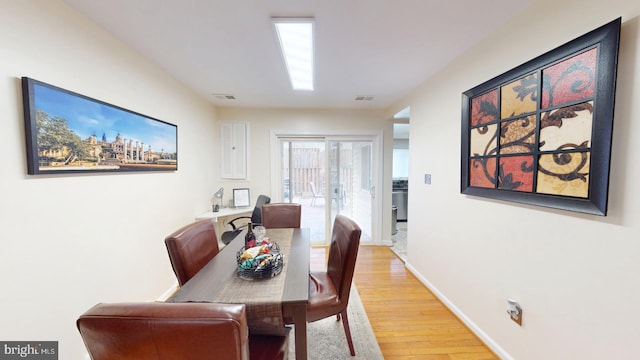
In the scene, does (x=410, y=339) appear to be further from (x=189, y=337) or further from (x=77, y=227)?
(x=77, y=227)

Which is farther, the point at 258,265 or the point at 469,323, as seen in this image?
the point at 469,323

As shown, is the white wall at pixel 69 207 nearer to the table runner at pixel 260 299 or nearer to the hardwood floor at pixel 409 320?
the table runner at pixel 260 299

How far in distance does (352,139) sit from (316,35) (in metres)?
2.38

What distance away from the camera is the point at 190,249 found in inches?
62.0

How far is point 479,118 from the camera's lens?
6.25ft

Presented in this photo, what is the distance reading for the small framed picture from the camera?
3.84 m

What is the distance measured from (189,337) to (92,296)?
1.58 m

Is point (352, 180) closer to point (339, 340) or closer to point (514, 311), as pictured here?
point (339, 340)

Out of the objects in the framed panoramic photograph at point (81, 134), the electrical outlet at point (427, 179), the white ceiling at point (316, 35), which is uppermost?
the white ceiling at point (316, 35)

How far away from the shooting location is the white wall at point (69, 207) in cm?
121

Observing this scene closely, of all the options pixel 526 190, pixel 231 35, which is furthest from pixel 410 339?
pixel 231 35

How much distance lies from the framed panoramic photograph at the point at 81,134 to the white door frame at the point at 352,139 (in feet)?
6.04

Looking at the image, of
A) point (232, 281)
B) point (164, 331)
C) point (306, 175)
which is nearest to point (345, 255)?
point (232, 281)

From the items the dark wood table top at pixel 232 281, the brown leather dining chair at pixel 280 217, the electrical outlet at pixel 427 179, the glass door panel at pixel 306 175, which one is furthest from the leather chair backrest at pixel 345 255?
the glass door panel at pixel 306 175
